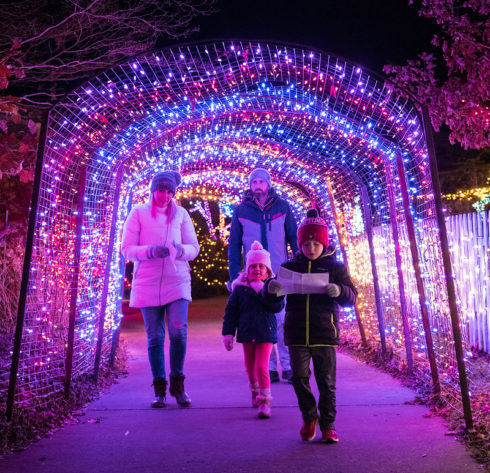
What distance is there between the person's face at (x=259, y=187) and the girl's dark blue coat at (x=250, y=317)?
A: 140 cm

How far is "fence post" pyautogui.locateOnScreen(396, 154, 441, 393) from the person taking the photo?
5062mm

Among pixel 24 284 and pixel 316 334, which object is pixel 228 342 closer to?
pixel 316 334

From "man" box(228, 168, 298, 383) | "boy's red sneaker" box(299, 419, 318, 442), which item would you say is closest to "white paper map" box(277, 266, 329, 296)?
"boy's red sneaker" box(299, 419, 318, 442)

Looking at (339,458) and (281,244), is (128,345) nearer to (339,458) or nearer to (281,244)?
(281,244)

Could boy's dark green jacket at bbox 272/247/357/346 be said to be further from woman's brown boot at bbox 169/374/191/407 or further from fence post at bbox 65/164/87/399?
fence post at bbox 65/164/87/399

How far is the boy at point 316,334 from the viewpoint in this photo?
3885 mm

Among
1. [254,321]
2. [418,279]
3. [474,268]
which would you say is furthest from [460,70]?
[254,321]

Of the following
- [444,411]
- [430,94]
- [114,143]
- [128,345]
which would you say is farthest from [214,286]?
[444,411]

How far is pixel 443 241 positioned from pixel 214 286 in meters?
18.9

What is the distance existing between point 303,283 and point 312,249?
11.6 inches

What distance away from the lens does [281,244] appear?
6.12 meters

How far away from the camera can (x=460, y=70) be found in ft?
26.2

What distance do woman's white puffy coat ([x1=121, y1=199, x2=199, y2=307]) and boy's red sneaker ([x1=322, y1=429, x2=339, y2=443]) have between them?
1748 mm

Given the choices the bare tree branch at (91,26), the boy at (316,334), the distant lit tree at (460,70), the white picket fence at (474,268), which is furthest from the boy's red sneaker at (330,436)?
the bare tree branch at (91,26)
